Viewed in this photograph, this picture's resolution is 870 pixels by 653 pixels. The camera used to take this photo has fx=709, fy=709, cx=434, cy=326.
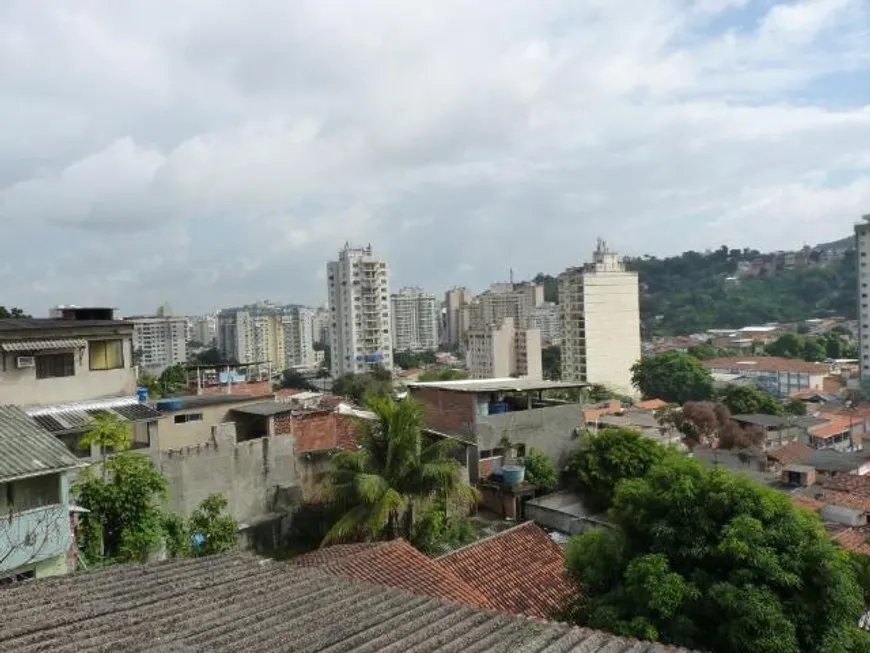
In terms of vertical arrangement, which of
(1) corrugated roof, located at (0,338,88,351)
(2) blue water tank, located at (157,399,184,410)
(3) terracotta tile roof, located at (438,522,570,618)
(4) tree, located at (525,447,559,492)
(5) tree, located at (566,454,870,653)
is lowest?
(3) terracotta tile roof, located at (438,522,570,618)

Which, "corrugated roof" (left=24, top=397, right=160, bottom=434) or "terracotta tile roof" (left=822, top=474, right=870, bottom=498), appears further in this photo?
"terracotta tile roof" (left=822, top=474, right=870, bottom=498)

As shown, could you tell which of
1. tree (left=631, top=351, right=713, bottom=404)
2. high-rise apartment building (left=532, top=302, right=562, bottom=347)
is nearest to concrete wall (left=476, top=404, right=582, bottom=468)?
tree (left=631, top=351, right=713, bottom=404)

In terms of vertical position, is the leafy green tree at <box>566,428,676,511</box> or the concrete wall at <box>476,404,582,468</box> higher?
the concrete wall at <box>476,404,582,468</box>

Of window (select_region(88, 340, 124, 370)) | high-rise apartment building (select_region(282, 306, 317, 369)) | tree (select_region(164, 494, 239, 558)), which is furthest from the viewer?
high-rise apartment building (select_region(282, 306, 317, 369))

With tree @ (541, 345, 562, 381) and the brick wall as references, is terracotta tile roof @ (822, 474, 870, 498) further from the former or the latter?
tree @ (541, 345, 562, 381)

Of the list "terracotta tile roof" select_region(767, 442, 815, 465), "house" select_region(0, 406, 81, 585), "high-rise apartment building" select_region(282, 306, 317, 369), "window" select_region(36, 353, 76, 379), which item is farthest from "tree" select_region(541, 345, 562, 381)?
"house" select_region(0, 406, 81, 585)

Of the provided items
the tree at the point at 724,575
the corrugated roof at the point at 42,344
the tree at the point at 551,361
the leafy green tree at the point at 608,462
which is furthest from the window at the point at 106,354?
the tree at the point at 551,361

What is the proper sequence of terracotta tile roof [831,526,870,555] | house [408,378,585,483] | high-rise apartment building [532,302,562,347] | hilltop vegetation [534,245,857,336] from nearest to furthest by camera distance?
terracotta tile roof [831,526,870,555] < house [408,378,585,483] < high-rise apartment building [532,302,562,347] < hilltop vegetation [534,245,857,336]
